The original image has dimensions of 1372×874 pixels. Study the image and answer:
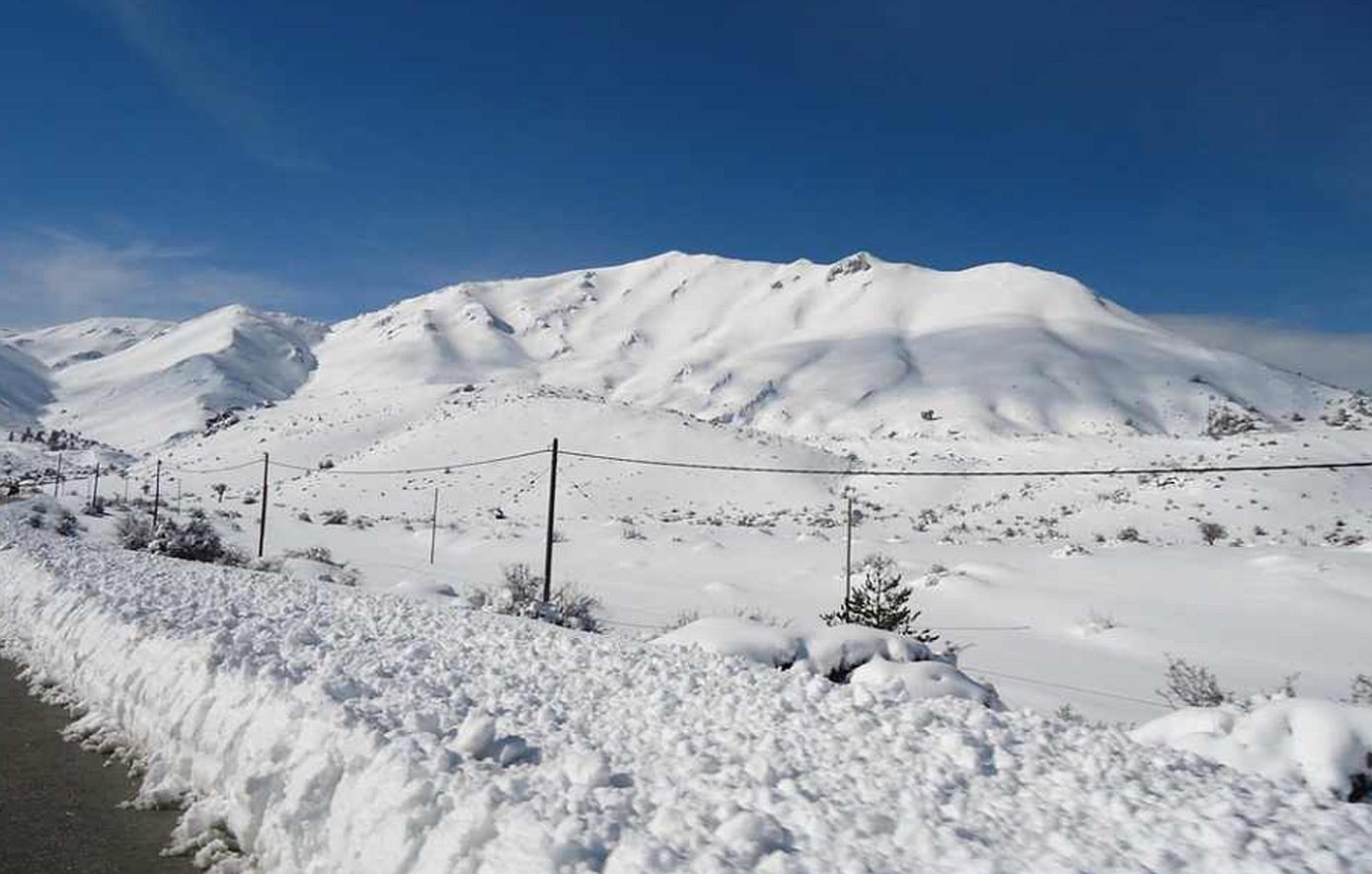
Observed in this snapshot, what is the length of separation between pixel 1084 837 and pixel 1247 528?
40674 millimetres

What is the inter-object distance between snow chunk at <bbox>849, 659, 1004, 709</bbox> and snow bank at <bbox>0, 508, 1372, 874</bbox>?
2.29 ft

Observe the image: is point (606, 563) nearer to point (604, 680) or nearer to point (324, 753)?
point (604, 680)

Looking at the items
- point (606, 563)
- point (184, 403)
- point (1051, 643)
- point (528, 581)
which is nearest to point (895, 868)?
point (1051, 643)

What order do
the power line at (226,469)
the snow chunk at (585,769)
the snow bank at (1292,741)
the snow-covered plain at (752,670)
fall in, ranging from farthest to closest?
the power line at (226,469), the snow bank at (1292,741), the snow chunk at (585,769), the snow-covered plain at (752,670)

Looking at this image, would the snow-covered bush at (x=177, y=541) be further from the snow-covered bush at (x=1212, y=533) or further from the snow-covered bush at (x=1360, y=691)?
the snow-covered bush at (x=1212, y=533)

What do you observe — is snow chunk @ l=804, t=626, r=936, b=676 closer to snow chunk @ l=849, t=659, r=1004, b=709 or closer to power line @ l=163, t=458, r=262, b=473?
snow chunk @ l=849, t=659, r=1004, b=709

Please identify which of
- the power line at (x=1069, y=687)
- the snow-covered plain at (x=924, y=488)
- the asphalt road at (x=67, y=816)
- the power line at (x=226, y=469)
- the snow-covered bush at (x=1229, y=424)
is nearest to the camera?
the asphalt road at (x=67, y=816)

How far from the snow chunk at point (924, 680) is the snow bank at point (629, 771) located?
2.29ft

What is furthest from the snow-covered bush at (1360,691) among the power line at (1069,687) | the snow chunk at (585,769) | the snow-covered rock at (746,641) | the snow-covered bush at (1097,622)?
the snow chunk at (585,769)

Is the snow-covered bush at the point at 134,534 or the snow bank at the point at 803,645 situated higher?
the snow bank at the point at 803,645

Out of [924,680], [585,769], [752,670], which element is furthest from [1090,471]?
[585,769]

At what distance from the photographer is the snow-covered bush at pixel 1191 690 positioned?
43.9 ft

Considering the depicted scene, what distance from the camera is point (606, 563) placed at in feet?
115

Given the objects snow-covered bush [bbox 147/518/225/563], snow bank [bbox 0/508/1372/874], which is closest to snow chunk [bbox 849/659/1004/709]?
snow bank [bbox 0/508/1372/874]
